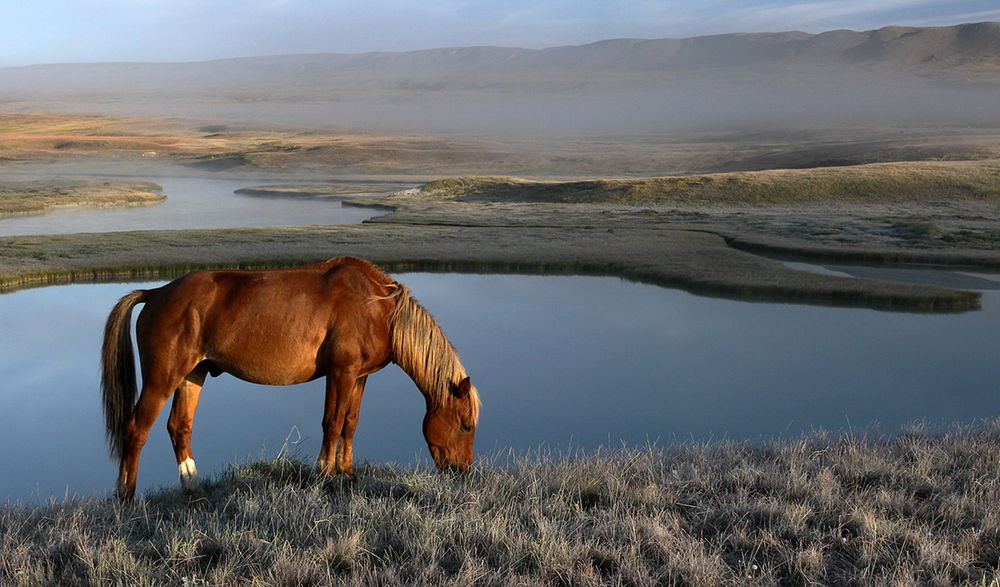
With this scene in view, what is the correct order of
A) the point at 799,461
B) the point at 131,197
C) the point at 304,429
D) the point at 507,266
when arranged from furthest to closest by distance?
the point at 131,197, the point at 507,266, the point at 304,429, the point at 799,461

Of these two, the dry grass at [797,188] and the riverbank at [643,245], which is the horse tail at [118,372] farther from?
the dry grass at [797,188]

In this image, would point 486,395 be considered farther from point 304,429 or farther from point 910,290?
point 910,290

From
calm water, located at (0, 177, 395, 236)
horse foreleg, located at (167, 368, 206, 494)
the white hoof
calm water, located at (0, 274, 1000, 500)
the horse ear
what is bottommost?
calm water, located at (0, 177, 395, 236)

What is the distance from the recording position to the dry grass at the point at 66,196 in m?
47.6

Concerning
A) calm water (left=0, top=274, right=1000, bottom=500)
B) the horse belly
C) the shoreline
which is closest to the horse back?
the horse belly

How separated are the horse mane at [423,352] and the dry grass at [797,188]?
42.1m

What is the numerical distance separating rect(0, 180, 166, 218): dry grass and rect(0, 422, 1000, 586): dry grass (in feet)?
147

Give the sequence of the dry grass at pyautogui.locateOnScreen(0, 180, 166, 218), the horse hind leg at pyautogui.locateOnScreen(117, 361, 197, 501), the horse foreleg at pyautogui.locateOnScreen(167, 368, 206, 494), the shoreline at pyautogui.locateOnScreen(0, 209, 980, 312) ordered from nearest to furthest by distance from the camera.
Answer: the horse hind leg at pyautogui.locateOnScreen(117, 361, 197, 501), the horse foreleg at pyautogui.locateOnScreen(167, 368, 206, 494), the shoreline at pyautogui.locateOnScreen(0, 209, 980, 312), the dry grass at pyautogui.locateOnScreen(0, 180, 166, 218)

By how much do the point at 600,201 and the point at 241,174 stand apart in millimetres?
58493

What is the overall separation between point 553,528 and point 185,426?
320cm

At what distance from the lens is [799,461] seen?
727 centimetres

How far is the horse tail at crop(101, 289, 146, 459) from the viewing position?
22.7 feet

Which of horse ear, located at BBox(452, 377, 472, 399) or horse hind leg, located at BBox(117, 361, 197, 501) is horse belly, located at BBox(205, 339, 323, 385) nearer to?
horse hind leg, located at BBox(117, 361, 197, 501)

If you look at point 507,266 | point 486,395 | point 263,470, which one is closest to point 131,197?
point 507,266
